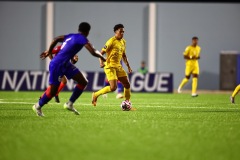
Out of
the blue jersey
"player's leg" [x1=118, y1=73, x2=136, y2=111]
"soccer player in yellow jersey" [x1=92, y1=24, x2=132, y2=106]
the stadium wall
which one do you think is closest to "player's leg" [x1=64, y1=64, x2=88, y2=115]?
the blue jersey

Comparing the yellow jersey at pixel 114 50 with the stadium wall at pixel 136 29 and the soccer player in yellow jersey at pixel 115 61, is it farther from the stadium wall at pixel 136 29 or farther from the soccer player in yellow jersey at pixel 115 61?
the stadium wall at pixel 136 29

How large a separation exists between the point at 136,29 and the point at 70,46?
23.3 metres

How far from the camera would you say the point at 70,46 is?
1137 centimetres

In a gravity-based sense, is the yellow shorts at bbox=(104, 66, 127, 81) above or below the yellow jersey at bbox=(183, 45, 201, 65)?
below

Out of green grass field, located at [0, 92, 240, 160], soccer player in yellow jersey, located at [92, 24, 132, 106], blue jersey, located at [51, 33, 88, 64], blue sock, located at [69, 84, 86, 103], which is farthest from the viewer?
soccer player in yellow jersey, located at [92, 24, 132, 106]

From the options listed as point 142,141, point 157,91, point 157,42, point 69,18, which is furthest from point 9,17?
point 142,141

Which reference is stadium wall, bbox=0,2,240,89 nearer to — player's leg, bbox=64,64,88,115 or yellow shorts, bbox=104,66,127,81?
yellow shorts, bbox=104,66,127,81

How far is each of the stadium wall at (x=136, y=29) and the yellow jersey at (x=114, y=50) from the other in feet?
66.0

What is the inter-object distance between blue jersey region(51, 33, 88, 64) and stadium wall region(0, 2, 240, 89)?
23.0m

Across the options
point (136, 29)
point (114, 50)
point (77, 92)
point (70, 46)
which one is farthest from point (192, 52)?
point (70, 46)

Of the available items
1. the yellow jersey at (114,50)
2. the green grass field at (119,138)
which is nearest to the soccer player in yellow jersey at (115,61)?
the yellow jersey at (114,50)

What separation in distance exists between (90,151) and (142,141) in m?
1.12

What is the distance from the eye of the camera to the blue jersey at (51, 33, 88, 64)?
11297mm

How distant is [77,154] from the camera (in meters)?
6.61
